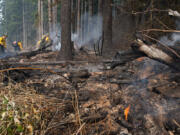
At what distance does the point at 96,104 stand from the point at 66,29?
5.33 meters

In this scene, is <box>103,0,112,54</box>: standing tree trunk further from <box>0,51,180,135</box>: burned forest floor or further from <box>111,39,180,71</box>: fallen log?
<box>111,39,180,71</box>: fallen log

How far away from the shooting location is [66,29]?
7.88 metres

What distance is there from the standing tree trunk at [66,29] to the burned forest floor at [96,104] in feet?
10.0

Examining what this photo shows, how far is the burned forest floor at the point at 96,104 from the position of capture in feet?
6.34

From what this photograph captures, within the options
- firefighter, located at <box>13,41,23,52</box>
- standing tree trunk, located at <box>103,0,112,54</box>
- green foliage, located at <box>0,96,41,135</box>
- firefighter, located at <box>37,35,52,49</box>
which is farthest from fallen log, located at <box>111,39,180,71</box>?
firefighter, located at <box>13,41,23,52</box>

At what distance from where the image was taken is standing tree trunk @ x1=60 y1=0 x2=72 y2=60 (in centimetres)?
770

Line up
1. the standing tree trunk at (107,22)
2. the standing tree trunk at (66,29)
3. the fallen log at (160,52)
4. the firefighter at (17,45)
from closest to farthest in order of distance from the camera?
the fallen log at (160,52), the standing tree trunk at (66,29), the standing tree trunk at (107,22), the firefighter at (17,45)

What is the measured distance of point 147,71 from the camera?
430 cm

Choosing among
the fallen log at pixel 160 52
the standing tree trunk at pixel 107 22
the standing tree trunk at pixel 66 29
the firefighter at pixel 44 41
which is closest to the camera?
the fallen log at pixel 160 52

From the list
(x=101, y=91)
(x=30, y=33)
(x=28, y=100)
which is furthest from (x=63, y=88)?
(x=30, y=33)

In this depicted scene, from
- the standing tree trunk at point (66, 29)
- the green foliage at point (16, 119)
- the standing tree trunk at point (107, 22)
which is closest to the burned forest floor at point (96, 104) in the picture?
the green foliage at point (16, 119)

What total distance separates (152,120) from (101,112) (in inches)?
34.8

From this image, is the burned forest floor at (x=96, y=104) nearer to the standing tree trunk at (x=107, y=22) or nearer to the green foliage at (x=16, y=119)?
the green foliage at (x=16, y=119)

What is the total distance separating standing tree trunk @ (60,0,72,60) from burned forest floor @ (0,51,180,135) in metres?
3.06
